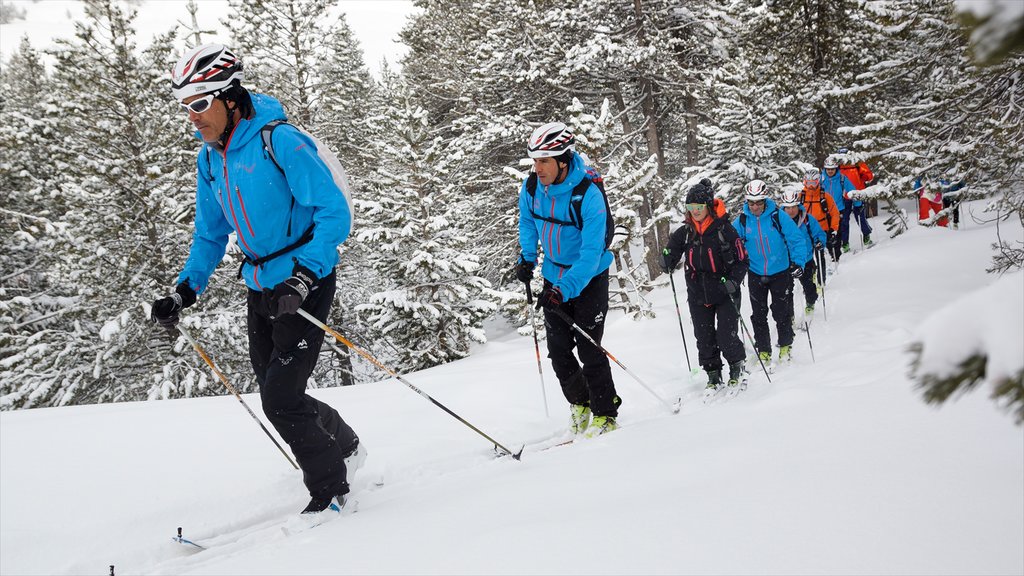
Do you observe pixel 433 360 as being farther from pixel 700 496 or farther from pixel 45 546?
pixel 700 496

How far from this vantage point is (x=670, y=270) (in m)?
7.59

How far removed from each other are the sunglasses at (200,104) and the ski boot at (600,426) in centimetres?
384

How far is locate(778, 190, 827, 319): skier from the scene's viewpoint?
970 centimetres

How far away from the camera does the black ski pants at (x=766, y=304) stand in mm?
8625

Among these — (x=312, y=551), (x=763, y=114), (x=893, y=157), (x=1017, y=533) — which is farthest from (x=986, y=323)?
(x=763, y=114)

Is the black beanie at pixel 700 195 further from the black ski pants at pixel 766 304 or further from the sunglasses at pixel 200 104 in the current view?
the sunglasses at pixel 200 104

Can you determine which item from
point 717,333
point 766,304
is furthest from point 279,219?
point 766,304

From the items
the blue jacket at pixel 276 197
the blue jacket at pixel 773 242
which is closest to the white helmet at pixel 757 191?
the blue jacket at pixel 773 242

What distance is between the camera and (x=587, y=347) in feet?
17.5

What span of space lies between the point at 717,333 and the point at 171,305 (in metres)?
5.71

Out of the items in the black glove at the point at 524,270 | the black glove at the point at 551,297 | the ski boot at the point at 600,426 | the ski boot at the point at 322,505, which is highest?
the black glove at the point at 524,270

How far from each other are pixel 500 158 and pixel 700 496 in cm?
1935

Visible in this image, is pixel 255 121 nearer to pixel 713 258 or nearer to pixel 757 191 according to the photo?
pixel 713 258

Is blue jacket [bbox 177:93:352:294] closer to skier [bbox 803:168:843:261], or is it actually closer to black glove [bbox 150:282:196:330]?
black glove [bbox 150:282:196:330]
